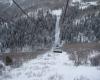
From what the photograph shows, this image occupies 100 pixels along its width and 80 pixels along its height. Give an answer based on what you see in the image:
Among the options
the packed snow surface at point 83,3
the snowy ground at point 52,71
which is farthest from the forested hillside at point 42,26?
the snowy ground at point 52,71

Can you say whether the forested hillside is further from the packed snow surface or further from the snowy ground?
the snowy ground

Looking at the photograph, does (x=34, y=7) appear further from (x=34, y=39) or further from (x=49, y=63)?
(x=49, y=63)

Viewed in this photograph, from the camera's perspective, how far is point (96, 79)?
49.8ft

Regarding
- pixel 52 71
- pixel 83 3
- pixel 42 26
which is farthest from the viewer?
pixel 83 3

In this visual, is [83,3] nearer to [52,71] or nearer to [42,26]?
[42,26]

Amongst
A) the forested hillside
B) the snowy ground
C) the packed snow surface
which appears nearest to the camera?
the snowy ground

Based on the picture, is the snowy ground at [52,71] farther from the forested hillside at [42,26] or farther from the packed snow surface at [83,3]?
the packed snow surface at [83,3]

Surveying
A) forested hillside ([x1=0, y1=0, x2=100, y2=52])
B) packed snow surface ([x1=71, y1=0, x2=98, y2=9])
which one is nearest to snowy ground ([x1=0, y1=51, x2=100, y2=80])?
forested hillside ([x1=0, y1=0, x2=100, y2=52])

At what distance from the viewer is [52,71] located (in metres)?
17.4

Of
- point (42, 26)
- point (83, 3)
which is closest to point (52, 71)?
point (42, 26)

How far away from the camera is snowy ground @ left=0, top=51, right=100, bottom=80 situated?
612 inches

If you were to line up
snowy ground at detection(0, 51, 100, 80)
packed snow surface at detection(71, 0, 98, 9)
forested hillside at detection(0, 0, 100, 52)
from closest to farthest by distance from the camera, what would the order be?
snowy ground at detection(0, 51, 100, 80)
forested hillside at detection(0, 0, 100, 52)
packed snow surface at detection(71, 0, 98, 9)

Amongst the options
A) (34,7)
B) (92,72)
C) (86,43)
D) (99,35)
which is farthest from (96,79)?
(34,7)

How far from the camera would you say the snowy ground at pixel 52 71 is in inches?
612
